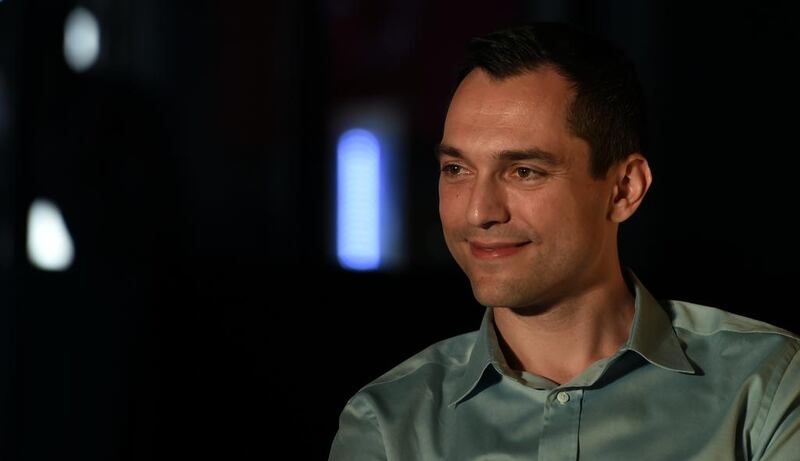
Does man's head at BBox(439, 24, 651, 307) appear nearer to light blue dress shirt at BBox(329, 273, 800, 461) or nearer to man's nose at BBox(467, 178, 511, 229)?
man's nose at BBox(467, 178, 511, 229)

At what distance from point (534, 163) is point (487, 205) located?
0.35ft

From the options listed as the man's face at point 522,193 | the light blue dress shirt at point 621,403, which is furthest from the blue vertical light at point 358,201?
the man's face at point 522,193

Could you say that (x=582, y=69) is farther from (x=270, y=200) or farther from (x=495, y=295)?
(x=270, y=200)

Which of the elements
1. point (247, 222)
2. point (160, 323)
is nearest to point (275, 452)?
point (160, 323)

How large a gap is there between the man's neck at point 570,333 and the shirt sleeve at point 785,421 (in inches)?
11.4

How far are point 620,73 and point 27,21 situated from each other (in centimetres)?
174

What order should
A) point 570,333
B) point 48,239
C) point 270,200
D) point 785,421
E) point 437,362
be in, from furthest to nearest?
point 270,200 < point 48,239 < point 437,362 < point 570,333 < point 785,421

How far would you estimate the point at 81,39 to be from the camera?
3053 mm

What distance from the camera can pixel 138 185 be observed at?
321 centimetres

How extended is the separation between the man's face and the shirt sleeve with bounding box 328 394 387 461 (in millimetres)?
312

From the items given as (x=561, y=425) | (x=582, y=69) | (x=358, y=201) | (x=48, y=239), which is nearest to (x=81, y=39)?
(x=48, y=239)

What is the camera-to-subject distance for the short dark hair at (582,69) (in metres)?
1.79

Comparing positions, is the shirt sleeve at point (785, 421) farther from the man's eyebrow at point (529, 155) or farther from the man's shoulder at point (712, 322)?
the man's eyebrow at point (529, 155)

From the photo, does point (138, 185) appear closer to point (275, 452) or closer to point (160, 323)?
point (160, 323)
